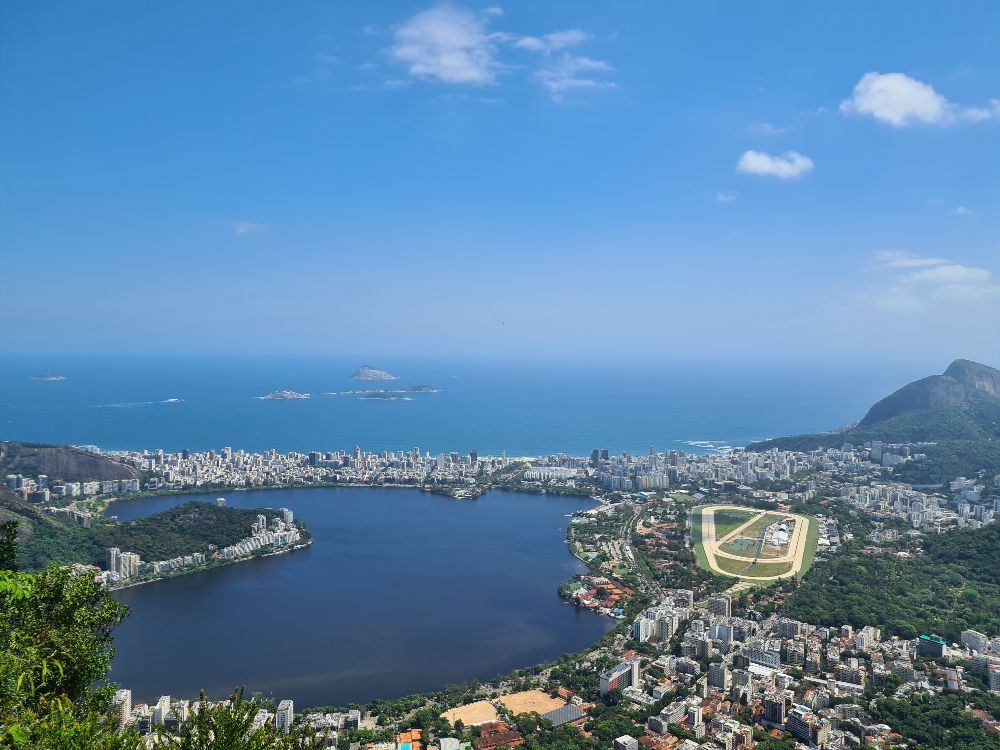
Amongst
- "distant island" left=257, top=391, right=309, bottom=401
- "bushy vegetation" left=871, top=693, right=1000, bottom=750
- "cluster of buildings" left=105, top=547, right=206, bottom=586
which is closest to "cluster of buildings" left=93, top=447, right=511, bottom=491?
"cluster of buildings" left=105, top=547, right=206, bottom=586

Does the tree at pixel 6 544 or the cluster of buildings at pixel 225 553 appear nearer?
the tree at pixel 6 544

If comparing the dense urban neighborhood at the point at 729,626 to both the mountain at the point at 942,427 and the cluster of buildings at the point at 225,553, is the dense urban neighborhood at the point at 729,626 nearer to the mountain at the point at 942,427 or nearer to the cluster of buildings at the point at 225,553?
the cluster of buildings at the point at 225,553

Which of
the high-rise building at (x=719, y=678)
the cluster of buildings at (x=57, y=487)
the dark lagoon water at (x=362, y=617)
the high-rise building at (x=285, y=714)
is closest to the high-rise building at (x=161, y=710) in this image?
the dark lagoon water at (x=362, y=617)

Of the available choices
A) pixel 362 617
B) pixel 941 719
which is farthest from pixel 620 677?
pixel 362 617

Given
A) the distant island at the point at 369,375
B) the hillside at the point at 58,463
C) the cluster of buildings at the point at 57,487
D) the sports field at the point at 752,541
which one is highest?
the distant island at the point at 369,375

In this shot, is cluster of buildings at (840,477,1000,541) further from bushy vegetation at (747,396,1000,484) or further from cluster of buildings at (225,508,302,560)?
cluster of buildings at (225,508,302,560)

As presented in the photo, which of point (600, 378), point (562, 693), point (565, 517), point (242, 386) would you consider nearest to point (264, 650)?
point (562, 693)
